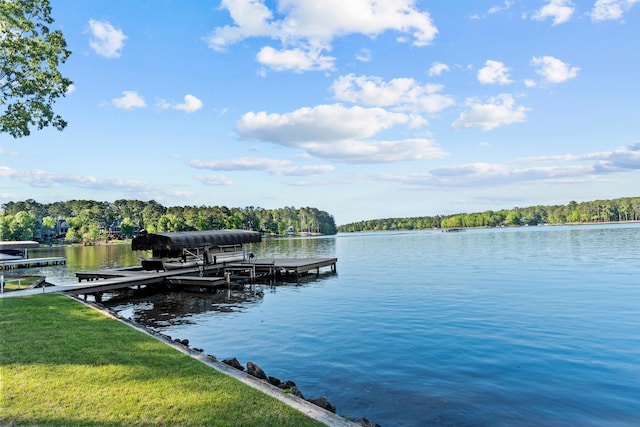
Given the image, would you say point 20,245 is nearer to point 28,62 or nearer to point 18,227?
point 28,62

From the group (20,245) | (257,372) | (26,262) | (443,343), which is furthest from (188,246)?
(20,245)

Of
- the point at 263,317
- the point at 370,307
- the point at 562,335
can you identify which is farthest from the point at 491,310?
the point at 263,317

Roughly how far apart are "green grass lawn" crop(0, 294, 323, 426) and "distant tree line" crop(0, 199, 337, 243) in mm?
107263

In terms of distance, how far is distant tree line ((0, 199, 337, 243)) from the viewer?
11562cm

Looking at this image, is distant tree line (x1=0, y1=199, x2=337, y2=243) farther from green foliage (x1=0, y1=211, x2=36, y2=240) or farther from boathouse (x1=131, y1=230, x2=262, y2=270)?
boathouse (x1=131, y1=230, x2=262, y2=270)

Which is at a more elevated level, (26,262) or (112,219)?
(112,219)

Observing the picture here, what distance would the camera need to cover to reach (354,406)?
31.4ft

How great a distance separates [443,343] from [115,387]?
35.6 feet

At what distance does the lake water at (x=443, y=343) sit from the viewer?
959 cm

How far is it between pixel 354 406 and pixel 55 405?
6082mm

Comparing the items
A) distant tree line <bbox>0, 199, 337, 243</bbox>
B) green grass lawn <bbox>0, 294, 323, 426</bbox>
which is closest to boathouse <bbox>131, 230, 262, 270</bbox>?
green grass lawn <bbox>0, 294, 323, 426</bbox>

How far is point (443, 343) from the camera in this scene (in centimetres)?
1448

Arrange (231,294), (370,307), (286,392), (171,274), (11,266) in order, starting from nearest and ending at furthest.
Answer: (286,392)
(370,307)
(231,294)
(171,274)
(11,266)

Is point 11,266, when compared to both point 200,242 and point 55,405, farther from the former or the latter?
point 55,405
